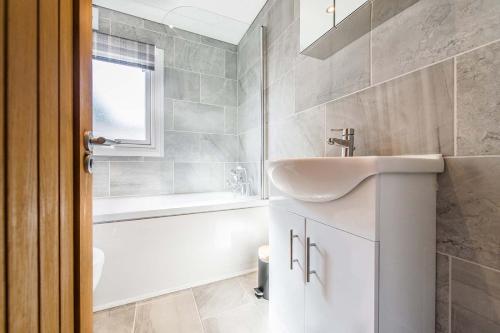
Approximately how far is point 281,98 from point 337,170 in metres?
1.21

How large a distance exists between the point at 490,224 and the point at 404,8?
826 millimetres

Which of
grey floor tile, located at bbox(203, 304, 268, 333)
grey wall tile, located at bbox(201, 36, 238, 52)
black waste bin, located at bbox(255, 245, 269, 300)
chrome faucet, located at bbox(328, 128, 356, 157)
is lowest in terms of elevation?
grey floor tile, located at bbox(203, 304, 268, 333)

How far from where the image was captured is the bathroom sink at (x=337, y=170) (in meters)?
0.60

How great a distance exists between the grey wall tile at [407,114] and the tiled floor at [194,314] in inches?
44.7

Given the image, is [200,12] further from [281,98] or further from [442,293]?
[442,293]

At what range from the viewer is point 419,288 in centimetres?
69

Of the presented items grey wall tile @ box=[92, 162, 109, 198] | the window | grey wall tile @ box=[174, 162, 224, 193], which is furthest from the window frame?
grey wall tile @ box=[92, 162, 109, 198]


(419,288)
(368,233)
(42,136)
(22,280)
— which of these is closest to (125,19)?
(42,136)

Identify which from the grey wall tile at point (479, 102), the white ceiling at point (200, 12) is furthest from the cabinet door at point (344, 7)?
the white ceiling at point (200, 12)

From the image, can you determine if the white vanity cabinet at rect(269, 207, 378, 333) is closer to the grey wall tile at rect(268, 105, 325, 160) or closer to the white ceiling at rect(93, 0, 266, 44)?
the grey wall tile at rect(268, 105, 325, 160)

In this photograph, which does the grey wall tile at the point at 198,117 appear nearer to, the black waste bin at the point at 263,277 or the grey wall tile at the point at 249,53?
the grey wall tile at the point at 249,53

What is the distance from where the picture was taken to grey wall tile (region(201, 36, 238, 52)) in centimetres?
246

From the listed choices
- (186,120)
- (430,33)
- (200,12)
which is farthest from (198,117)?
(430,33)

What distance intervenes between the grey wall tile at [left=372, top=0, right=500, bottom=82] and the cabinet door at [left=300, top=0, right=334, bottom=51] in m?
0.26
